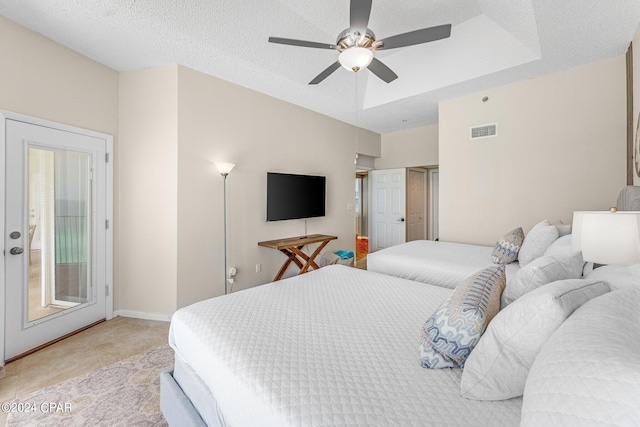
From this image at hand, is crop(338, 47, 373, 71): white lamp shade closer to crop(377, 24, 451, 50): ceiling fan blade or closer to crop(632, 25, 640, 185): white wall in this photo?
A: crop(377, 24, 451, 50): ceiling fan blade

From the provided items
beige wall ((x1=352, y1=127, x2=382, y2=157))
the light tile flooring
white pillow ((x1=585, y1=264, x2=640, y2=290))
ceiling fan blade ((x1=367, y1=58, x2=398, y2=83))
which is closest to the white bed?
white pillow ((x1=585, y1=264, x2=640, y2=290))

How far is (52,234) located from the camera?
8.39ft

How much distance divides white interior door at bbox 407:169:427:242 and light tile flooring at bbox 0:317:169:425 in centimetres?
458

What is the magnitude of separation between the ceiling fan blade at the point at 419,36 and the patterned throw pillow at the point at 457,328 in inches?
70.3

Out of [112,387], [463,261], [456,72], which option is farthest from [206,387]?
[456,72]

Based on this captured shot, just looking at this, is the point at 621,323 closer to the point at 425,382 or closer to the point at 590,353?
the point at 590,353

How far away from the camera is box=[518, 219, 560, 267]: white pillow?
220cm

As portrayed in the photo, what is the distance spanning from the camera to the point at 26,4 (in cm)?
207

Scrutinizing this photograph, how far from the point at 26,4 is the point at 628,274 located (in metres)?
3.93

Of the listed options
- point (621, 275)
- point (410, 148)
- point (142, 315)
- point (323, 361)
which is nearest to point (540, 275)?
point (621, 275)

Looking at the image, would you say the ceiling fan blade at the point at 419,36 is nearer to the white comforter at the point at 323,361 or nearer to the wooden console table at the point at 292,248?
the white comforter at the point at 323,361

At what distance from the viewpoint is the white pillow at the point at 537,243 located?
7.20 ft

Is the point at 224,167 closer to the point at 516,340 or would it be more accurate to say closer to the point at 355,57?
the point at 355,57

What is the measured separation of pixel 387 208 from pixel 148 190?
4.35 m
